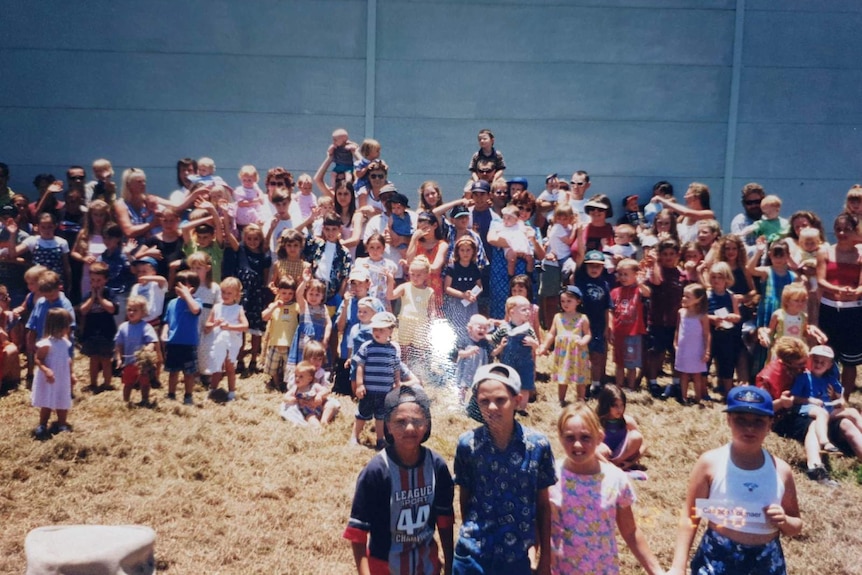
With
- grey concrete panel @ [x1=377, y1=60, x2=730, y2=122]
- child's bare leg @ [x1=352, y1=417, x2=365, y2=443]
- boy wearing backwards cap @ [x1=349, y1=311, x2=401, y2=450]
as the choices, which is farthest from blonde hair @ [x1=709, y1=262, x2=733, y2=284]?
grey concrete panel @ [x1=377, y1=60, x2=730, y2=122]

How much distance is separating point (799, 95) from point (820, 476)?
8170mm

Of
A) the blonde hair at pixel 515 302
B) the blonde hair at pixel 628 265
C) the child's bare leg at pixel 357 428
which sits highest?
the blonde hair at pixel 628 265

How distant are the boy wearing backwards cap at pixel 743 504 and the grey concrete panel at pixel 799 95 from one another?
33.4ft

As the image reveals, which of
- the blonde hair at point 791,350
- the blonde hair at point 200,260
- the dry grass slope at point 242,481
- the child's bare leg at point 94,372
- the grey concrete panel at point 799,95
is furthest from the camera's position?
the grey concrete panel at point 799,95

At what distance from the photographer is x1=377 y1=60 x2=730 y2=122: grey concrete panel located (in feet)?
40.6

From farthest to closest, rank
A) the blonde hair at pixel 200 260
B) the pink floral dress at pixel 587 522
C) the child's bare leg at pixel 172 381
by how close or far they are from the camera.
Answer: the blonde hair at pixel 200 260 → the child's bare leg at pixel 172 381 → the pink floral dress at pixel 587 522

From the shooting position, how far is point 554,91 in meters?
12.5

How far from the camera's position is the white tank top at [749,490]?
3.63m

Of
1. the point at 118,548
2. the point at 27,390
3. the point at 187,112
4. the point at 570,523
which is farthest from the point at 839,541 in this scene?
the point at 187,112

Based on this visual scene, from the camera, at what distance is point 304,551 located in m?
5.22

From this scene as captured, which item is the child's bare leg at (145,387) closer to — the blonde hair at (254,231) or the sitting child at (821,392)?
the blonde hair at (254,231)

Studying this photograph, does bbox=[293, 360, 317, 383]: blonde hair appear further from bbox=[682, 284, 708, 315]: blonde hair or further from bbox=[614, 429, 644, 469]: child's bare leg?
bbox=[682, 284, 708, 315]: blonde hair

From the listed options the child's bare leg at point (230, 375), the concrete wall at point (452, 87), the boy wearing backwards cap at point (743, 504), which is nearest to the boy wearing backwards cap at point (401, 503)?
the boy wearing backwards cap at point (743, 504)

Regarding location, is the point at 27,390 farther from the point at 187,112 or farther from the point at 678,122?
the point at 678,122
